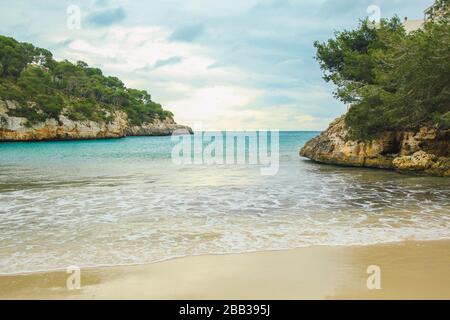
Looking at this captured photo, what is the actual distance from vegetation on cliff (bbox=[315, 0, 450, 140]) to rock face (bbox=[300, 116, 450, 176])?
2.15 feet

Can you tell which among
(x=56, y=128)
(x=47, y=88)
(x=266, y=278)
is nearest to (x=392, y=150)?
(x=266, y=278)

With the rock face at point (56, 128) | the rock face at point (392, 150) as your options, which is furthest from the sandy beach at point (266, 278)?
the rock face at point (56, 128)

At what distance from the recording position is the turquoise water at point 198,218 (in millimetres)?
6331

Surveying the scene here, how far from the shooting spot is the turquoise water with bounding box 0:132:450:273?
6331mm

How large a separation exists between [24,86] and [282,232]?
82492 mm

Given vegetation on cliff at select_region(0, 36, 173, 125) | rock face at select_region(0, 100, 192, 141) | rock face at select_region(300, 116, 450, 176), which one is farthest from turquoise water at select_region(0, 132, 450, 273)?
vegetation on cliff at select_region(0, 36, 173, 125)

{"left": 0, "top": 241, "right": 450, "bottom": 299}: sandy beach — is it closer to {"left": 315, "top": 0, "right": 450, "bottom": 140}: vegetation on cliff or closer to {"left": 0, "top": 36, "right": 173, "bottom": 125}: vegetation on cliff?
{"left": 315, "top": 0, "right": 450, "bottom": 140}: vegetation on cliff

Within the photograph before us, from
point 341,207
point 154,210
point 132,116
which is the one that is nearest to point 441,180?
point 341,207

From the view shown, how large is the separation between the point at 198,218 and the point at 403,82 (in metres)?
12.2

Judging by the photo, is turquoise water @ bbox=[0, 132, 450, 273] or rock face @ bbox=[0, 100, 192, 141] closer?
turquoise water @ bbox=[0, 132, 450, 273]

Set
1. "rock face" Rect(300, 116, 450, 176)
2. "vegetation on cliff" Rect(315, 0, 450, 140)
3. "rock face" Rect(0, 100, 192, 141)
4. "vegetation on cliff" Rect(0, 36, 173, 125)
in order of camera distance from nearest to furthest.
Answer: "vegetation on cliff" Rect(315, 0, 450, 140), "rock face" Rect(300, 116, 450, 176), "rock face" Rect(0, 100, 192, 141), "vegetation on cliff" Rect(0, 36, 173, 125)

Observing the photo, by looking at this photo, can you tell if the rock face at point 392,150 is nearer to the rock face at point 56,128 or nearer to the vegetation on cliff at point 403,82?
the vegetation on cliff at point 403,82
